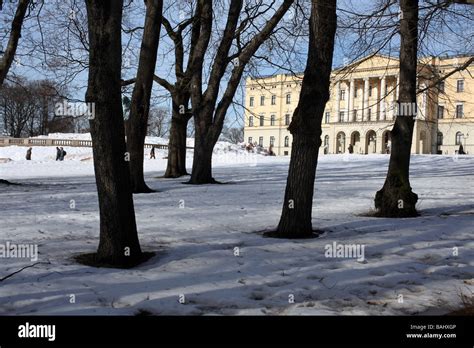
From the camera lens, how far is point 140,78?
49.0ft

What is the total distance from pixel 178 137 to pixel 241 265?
15526 mm

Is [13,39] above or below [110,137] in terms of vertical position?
above

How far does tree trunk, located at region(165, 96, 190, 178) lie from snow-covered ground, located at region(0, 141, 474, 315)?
31.6 ft

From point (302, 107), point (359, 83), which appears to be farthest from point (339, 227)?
point (359, 83)

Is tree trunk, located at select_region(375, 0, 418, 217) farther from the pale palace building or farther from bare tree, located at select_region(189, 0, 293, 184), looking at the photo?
the pale palace building

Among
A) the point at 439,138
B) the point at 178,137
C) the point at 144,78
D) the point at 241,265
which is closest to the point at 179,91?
the point at 178,137

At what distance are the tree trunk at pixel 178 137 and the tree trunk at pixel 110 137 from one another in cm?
1440

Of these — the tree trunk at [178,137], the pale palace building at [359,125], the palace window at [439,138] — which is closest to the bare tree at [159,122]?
the pale palace building at [359,125]

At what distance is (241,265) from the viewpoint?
22.0 feet

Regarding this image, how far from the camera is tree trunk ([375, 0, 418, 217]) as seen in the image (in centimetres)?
1055

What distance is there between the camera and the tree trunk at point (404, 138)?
1055cm

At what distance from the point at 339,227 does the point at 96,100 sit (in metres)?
4.87

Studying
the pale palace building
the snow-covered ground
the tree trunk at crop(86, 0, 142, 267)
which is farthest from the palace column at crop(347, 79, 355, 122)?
the tree trunk at crop(86, 0, 142, 267)

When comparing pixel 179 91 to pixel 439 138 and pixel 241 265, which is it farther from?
pixel 439 138
